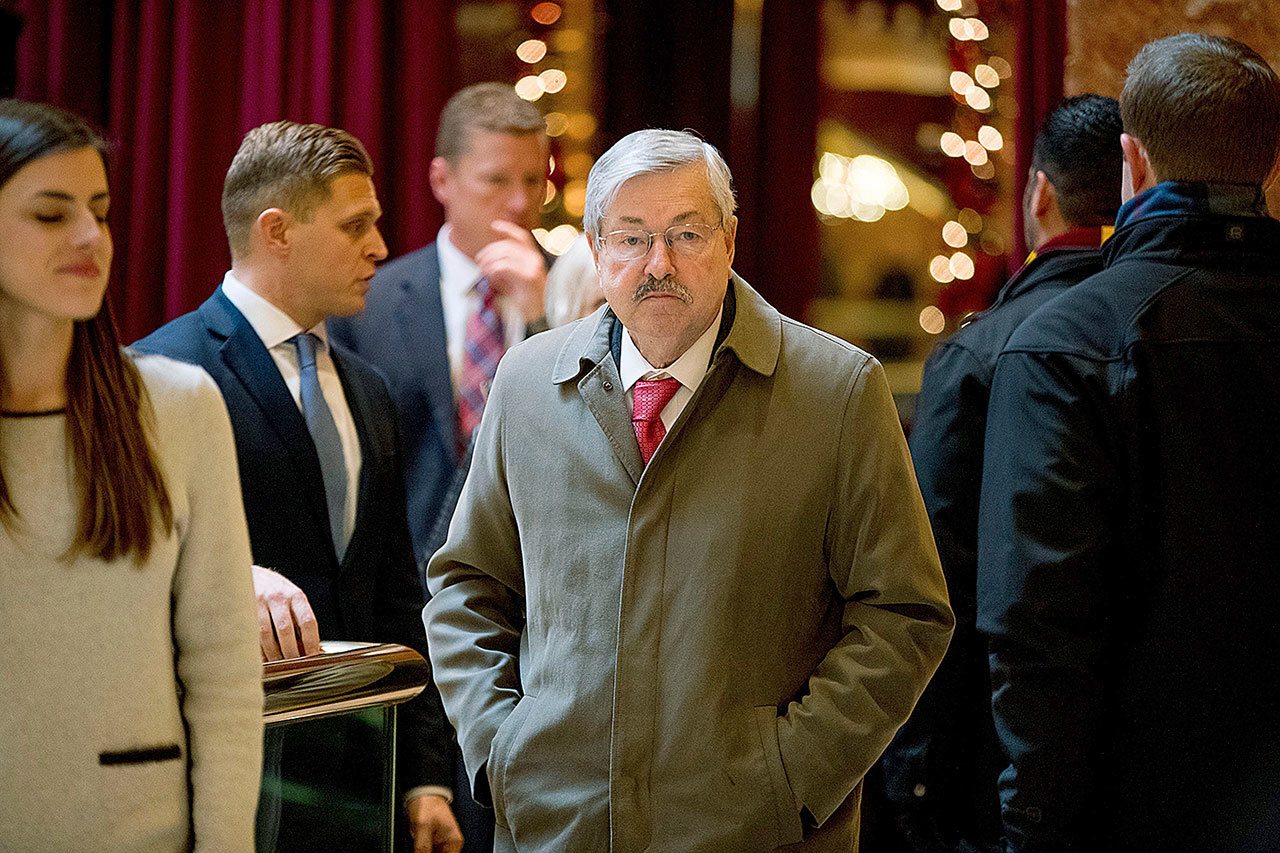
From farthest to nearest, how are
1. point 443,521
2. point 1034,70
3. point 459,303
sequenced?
1. point 1034,70
2. point 459,303
3. point 443,521

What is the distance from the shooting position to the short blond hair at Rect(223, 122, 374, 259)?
2.52m

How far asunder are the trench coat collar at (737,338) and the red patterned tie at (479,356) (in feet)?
3.61

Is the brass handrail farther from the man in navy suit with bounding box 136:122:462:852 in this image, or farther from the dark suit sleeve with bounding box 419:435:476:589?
the dark suit sleeve with bounding box 419:435:476:589

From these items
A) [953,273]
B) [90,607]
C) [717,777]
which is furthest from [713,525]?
[953,273]

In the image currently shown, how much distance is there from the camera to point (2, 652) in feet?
4.62

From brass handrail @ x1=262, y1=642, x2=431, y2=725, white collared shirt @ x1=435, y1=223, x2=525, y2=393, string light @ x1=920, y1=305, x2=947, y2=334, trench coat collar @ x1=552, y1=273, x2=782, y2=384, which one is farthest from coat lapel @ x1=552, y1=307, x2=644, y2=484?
string light @ x1=920, y1=305, x2=947, y2=334

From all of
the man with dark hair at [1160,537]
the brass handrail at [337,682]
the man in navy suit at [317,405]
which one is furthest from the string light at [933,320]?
the brass handrail at [337,682]

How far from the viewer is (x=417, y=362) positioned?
10.4 ft

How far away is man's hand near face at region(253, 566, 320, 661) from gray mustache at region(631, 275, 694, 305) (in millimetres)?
612

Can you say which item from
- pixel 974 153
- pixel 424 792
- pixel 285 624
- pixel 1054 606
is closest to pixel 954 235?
pixel 974 153

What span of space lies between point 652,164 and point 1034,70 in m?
2.34

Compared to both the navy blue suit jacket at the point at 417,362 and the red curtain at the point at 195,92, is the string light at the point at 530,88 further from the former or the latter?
the navy blue suit jacket at the point at 417,362

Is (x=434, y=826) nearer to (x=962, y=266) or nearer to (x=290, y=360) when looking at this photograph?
(x=290, y=360)

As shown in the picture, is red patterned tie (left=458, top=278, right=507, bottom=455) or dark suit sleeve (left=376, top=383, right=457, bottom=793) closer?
dark suit sleeve (left=376, top=383, right=457, bottom=793)
